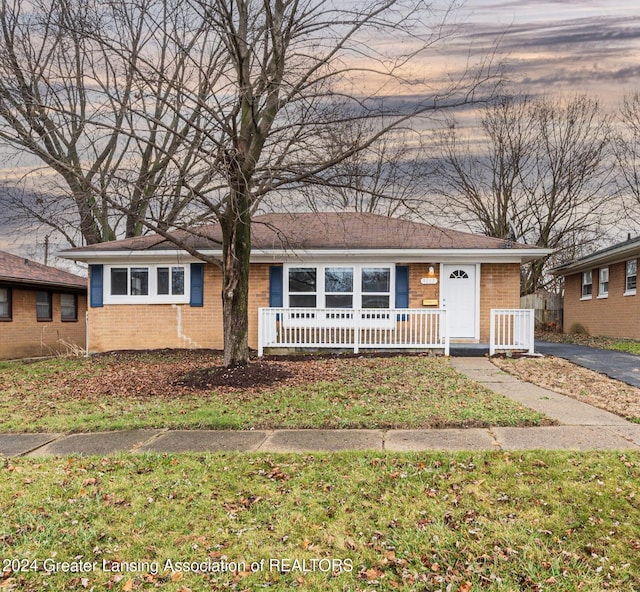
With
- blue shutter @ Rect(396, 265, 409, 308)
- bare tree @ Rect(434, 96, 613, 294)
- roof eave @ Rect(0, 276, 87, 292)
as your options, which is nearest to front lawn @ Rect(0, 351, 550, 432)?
blue shutter @ Rect(396, 265, 409, 308)

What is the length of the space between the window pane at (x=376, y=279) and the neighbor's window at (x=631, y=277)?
336 inches

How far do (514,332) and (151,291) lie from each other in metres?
9.79

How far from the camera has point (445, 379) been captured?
8.13m

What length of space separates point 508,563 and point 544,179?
23.9 meters

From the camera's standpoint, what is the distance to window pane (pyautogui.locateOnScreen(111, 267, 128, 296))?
1337cm

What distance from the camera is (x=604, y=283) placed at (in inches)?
696

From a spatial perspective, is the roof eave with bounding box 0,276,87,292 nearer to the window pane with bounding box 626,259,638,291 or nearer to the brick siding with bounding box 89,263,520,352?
the brick siding with bounding box 89,263,520,352

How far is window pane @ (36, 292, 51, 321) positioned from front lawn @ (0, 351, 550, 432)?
320 inches

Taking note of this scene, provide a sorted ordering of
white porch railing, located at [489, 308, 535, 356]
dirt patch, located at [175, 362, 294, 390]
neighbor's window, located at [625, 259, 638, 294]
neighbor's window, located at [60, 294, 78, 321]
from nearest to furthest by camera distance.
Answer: dirt patch, located at [175, 362, 294, 390], white porch railing, located at [489, 308, 535, 356], neighbor's window, located at [625, 259, 638, 294], neighbor's window, located at [60, 294, 78, 321]

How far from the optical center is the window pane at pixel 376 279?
12.8m

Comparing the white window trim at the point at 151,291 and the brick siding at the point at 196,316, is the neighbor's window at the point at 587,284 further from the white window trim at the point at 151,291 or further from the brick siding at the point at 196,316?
the white window trim at the point at 151,291

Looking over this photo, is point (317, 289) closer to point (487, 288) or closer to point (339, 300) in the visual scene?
point (339, 300)

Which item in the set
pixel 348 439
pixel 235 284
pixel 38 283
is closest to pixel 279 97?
pixel 235 284

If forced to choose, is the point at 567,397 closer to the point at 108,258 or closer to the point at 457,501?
the point at 457,501
